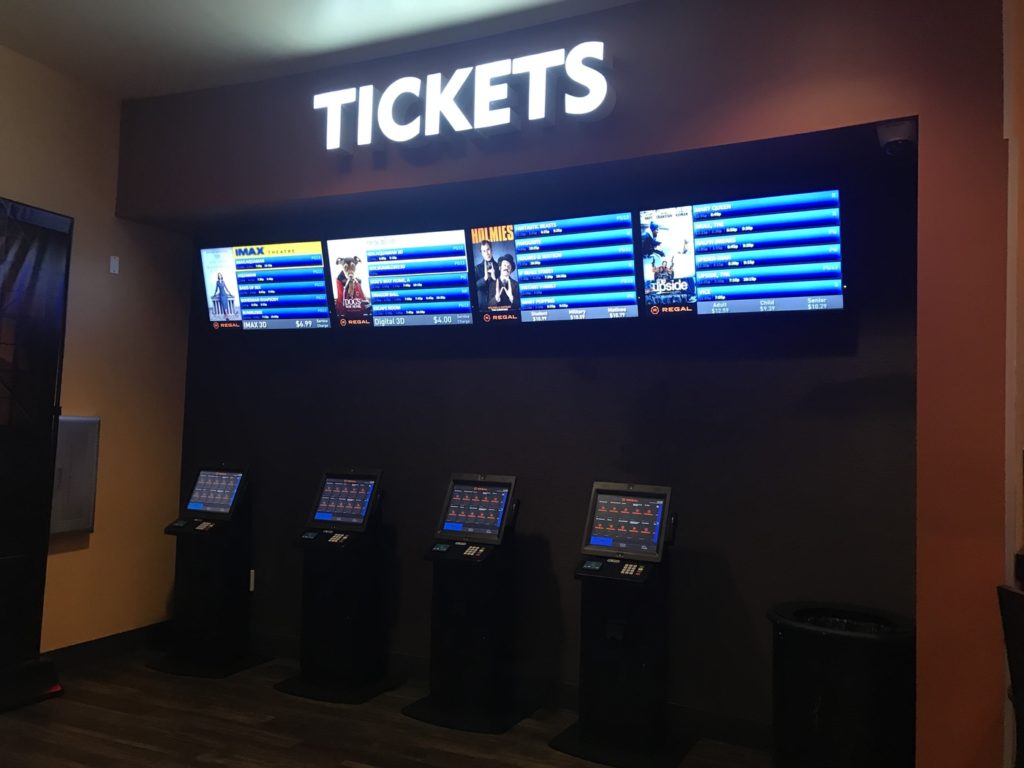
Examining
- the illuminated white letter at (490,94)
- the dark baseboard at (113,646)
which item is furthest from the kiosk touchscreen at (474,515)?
the dark baseboard at (113,646)

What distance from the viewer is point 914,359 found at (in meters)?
3.73

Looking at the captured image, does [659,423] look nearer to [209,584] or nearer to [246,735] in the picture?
[246,735]

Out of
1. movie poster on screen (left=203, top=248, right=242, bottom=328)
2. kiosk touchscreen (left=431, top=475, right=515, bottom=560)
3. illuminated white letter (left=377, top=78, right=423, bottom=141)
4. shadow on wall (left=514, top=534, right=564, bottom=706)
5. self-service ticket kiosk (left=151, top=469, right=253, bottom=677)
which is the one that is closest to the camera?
kiosk touchscreen (left=431, top=475, right=515, bottom=560)

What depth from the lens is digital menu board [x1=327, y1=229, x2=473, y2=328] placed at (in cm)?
444

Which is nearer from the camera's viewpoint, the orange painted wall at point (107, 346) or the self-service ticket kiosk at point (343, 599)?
the self-service ticket kiosk at point (343, 599)

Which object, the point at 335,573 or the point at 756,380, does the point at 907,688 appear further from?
the point at 335,573

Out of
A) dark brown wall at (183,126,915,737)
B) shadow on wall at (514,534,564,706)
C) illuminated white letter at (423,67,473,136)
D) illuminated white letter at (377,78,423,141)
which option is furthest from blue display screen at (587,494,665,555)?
illuminated white letter at (377,78,423,141)

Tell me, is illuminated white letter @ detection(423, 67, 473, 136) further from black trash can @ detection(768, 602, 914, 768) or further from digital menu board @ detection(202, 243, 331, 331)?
black trash can @ detection(768, 602, 914, 768)

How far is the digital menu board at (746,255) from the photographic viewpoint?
3598mm

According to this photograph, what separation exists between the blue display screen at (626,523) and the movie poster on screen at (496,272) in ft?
3.70

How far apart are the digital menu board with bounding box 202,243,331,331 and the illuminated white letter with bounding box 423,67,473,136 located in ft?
3.54

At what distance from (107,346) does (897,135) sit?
4.39 meters

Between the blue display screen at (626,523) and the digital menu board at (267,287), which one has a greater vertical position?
the digital menu board at (267,287)

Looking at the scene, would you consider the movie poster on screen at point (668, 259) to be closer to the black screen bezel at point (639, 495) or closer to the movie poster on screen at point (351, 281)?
the black screen bezel at point (639, 495)
